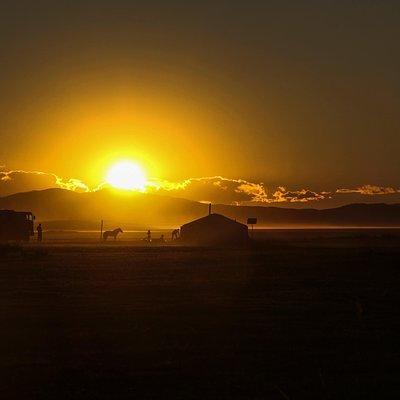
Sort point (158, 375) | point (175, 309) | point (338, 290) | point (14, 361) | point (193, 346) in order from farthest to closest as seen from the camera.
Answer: point (338, 290) → point (175, 309) → point (193, 346) → point (14, 361) → point (158, 375)

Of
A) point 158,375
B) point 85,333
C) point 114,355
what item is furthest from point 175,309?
point 158,375

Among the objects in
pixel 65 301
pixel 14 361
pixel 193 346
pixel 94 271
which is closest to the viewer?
pixel 14 361

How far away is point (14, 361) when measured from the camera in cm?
1116

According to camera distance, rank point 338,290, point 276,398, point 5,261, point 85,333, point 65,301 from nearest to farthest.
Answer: point 276,398
point 85,333
point 65,301
point 338,290
point 5,261

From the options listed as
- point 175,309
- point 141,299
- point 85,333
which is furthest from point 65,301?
point 85,333

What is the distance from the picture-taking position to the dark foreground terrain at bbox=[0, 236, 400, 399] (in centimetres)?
975

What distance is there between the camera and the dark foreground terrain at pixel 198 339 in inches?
384

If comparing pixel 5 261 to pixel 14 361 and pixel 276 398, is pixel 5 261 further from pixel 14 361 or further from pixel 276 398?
pixel 276 398

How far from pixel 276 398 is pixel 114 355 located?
330cm

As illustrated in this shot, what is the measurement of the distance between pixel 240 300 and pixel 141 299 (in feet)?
7.73

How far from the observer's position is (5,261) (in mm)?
36156

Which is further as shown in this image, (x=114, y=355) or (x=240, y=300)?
(x=240, y=300)

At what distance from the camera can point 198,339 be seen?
1306cm

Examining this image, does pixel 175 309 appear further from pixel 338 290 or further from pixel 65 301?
pixel 338 290
